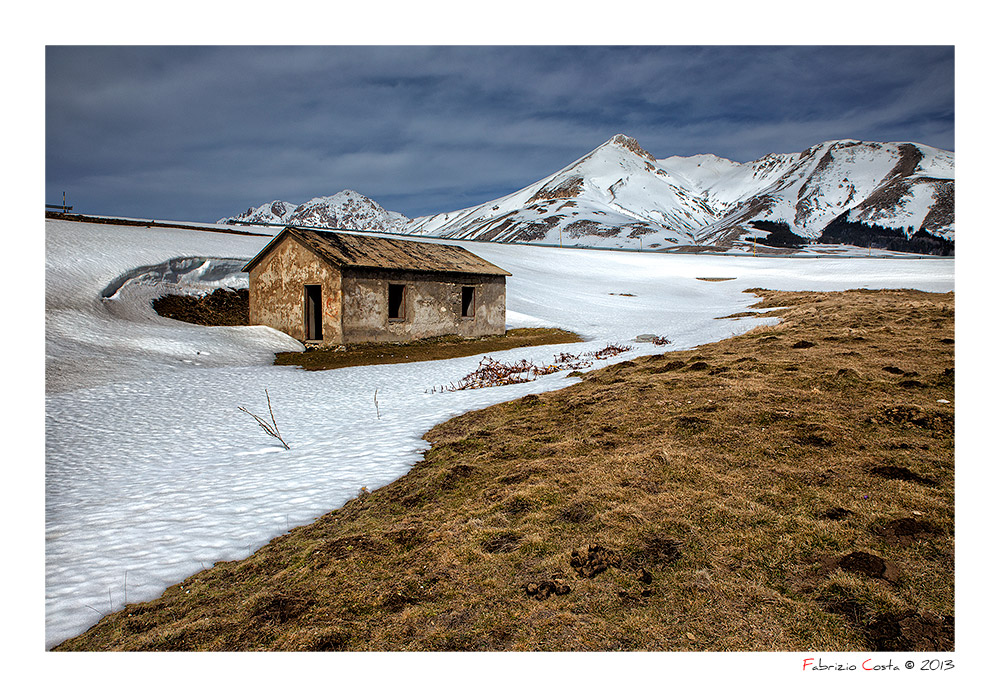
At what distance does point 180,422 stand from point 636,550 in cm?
931

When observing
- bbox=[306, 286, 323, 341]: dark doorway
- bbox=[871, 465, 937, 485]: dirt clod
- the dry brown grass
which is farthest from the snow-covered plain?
bbox=[871, 465, 937, 485]: dirt clod

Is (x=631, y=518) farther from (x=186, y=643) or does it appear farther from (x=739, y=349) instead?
(x=739, y=349)

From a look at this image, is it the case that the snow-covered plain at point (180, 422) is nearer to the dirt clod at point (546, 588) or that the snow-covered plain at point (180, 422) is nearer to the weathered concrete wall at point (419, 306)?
the dirt clod at point (546, 588)

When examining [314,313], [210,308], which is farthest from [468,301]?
[210,308]

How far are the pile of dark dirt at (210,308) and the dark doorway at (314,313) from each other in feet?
15.2

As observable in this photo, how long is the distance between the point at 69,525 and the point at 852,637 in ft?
22.7

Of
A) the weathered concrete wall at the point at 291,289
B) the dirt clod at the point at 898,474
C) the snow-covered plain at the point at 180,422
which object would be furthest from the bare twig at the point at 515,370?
the weathered concrete wall at the point at 291,289

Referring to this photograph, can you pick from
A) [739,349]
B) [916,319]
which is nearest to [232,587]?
[739,349]

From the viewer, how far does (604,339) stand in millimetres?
23656

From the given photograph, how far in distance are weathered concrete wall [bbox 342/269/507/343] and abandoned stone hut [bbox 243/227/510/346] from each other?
0.15 feet

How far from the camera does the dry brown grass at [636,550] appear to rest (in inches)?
117

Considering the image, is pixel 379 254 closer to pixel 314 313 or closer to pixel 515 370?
pixel 314 313

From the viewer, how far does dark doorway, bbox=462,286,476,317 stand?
2775cm

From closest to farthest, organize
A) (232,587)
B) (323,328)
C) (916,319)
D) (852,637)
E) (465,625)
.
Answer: (852,637) < (465,625) < (232,587) < (916,319) < (323,328)
